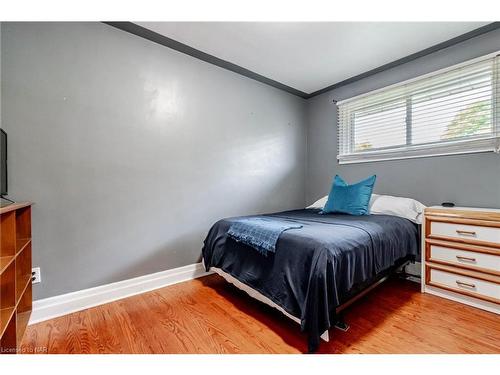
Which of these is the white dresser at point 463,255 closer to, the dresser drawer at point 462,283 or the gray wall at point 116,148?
the dresser drawer at point 462,283

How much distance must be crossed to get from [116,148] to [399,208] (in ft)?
9.00

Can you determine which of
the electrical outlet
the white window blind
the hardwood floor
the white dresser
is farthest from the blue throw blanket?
the white window blind

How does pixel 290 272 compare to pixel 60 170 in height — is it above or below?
below

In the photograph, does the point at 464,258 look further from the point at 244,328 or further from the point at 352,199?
the point at 244,328

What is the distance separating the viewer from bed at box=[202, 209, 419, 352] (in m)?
1.22

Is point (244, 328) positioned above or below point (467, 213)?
below

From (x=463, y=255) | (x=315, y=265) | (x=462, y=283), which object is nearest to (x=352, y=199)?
(x=463, y=255)

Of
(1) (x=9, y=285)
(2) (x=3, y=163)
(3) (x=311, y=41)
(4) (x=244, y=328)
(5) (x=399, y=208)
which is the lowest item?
(4) (x=244, y=328)

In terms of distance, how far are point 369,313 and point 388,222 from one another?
76 cm

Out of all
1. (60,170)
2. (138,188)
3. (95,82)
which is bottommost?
(138,188)

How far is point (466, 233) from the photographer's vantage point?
178cm
